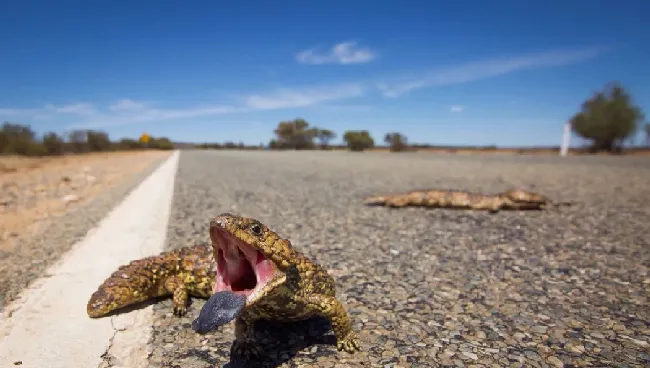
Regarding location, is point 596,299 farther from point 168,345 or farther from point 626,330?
point 168,345

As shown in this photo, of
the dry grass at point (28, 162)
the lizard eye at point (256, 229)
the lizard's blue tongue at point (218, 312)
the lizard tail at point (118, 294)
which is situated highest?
the lizard eye at point (256, 229)

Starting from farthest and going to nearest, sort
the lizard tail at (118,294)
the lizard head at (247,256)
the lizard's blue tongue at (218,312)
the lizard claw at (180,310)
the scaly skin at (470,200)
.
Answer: the scaly skin at (470,200) → the lizard claw at (180,310) → the lizard tail at (118,294) → the lizard head at (247,256) → the lizard's blue tongue at (218,312)

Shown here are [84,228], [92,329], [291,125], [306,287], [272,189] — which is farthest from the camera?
[291,125]

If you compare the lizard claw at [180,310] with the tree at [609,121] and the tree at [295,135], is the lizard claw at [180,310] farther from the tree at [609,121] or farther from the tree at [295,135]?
the tree at [295,135]

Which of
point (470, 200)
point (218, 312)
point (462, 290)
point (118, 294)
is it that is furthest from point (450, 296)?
point (470, 200)

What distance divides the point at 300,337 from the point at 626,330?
2510mm

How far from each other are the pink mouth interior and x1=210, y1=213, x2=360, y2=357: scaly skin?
0.04 metres

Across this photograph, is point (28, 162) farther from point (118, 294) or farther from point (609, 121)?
point (609, 121)

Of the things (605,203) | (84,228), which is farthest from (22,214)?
(605,203)

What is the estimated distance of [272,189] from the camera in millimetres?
11750

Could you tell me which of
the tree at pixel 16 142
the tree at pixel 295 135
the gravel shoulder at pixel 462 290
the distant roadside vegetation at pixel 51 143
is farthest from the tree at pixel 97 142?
the gravel shoulder at pixel 462 290

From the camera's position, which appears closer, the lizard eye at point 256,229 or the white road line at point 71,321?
the lizard eye at point 256,229

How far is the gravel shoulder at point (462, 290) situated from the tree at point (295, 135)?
90132 millimetres

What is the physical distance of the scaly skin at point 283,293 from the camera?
205 cm
